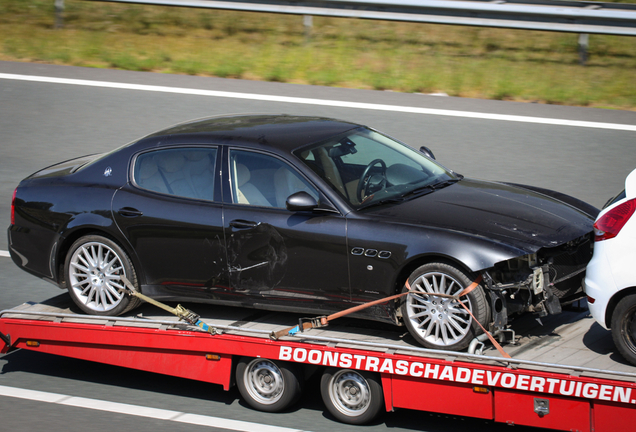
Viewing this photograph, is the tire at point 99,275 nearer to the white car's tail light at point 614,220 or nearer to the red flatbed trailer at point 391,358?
the red flatbed trailer at point 391,358

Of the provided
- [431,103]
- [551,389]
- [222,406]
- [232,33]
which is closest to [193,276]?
[222,406]

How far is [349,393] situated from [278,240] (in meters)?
1.24

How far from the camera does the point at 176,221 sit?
6574mm

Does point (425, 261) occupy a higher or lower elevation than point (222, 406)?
higher

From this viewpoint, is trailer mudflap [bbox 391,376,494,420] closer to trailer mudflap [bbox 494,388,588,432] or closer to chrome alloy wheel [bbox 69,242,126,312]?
trailer mudflap [bbox 494,388,588,432]

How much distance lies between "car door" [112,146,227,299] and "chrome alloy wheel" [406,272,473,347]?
1573mm

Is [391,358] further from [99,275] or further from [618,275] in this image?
[99,275]

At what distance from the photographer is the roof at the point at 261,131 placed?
21.6 feet

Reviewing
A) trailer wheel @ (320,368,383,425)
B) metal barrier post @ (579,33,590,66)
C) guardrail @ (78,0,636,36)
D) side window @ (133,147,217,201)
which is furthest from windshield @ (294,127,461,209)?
metal barrier post @ (579,33,590,66)

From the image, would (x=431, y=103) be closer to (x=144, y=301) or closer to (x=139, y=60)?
(x=139, y=60)

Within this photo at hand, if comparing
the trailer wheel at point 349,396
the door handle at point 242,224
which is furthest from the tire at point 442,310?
the door handle at point 242,224

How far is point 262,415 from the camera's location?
612 centimetres

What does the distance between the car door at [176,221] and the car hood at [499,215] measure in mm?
1344

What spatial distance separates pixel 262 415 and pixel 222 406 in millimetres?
396
